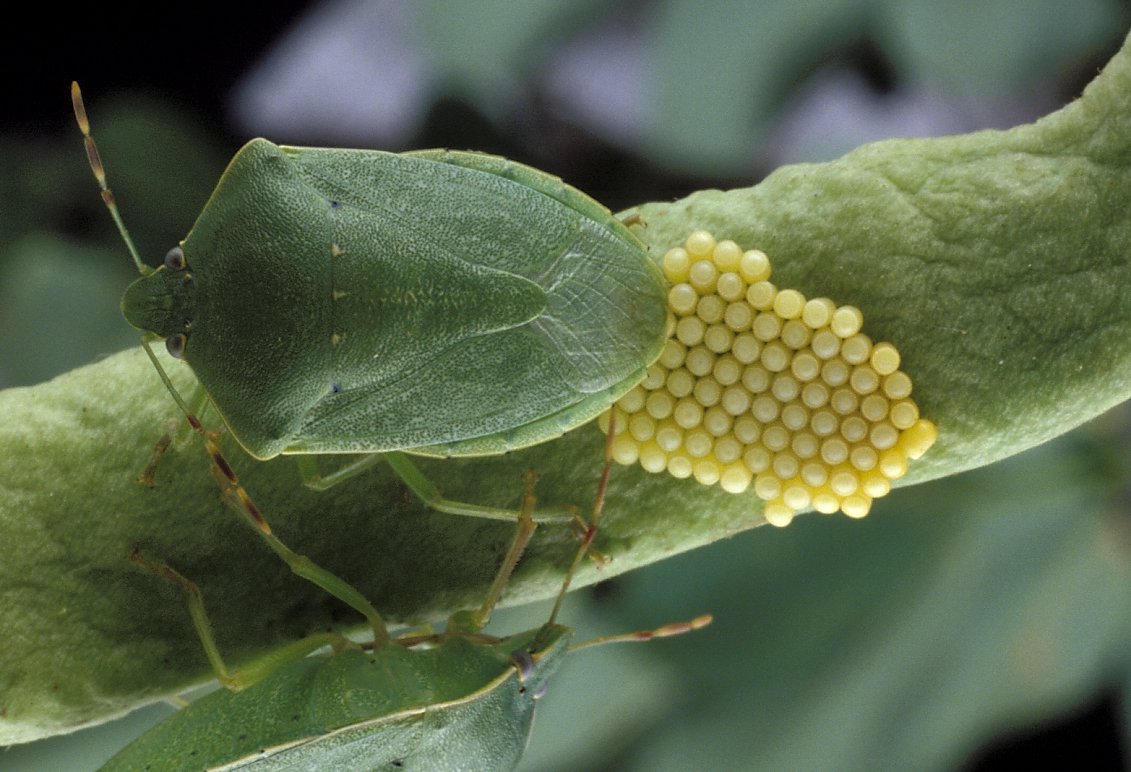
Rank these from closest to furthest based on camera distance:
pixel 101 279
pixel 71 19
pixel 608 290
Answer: pixel 608 290 → pixel 101 279 → pixel 71 19

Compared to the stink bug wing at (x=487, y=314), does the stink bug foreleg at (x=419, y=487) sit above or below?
below

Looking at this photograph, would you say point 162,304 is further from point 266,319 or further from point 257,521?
point 257,521

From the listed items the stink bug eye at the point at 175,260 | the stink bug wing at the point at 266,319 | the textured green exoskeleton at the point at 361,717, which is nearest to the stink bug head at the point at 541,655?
the textured green exoskeleton at the point at 361,717

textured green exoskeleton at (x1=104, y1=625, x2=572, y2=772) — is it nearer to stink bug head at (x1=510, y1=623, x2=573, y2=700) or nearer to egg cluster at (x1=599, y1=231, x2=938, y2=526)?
stink bug head at (x1=510, y1=623, x2=573, y2=700)

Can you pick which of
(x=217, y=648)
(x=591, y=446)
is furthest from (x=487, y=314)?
(x=217, y=648)

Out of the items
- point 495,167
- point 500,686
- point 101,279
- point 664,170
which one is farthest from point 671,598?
point 101,279

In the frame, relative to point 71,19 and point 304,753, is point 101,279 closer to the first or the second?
point 71,19

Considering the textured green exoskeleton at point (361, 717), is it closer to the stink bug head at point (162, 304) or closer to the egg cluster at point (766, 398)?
the egg cluster at point (766, 398)
